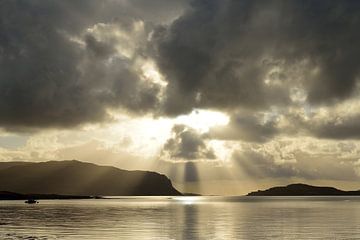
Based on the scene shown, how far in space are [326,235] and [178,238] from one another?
28.5m

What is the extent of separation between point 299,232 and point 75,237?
151ft

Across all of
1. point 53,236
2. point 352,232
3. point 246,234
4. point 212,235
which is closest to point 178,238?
point 212,235

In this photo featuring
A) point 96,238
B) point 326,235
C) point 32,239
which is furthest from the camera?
point 326,235

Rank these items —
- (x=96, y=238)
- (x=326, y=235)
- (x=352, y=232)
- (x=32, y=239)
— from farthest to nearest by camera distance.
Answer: (x=352, y=232)
(x=326, y=235)
(x=96, y=238)
(x=32, y=239)

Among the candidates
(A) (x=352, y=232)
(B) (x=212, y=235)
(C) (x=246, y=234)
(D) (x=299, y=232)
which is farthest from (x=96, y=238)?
(A) (x=352, y=232)

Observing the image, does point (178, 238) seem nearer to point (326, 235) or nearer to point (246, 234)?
point (246, 234)

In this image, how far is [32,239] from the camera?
82.7m

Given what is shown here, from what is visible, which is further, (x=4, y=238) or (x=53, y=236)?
(x=53, y=236)

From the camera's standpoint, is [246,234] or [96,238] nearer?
[96,238]

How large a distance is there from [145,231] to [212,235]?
52.1ft

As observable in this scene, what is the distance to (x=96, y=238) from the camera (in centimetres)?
9038

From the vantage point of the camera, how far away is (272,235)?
98312mm

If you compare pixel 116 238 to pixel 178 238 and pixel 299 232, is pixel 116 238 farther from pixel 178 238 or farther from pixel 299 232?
pixel 299 232

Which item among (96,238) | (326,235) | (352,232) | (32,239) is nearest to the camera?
(32,239)
